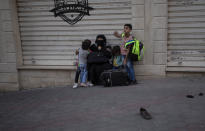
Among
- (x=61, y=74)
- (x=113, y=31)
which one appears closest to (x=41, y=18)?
(x=61, y=74)

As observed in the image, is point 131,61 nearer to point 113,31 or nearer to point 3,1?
point 113,31

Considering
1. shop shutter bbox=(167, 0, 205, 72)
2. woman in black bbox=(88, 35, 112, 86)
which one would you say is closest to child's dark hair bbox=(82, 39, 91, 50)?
woman in black bbox=(88, 35, 112, 86)

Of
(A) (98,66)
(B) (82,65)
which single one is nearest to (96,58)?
(A) (98,66)

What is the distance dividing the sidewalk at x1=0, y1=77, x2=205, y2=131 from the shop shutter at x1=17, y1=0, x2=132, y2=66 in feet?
5.77

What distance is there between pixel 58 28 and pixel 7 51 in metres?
1.85

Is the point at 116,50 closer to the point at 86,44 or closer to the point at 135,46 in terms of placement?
the point at 135,46

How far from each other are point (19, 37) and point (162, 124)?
5.67m

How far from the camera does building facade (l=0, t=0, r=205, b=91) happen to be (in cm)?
615

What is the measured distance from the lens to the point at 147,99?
14.9 ft

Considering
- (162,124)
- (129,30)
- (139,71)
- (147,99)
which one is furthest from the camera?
(139,71)

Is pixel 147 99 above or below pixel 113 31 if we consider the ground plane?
below

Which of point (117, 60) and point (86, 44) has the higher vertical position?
point (86, 44)

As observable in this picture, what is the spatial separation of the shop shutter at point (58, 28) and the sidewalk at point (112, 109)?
176 centimetres

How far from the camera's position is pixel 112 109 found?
13.2ft
